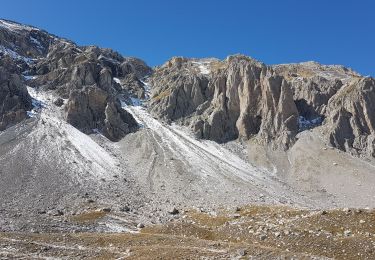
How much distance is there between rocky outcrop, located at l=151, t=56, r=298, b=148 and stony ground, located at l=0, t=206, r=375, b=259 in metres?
86.3

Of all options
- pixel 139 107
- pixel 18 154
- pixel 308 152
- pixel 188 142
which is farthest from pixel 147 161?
pixel 139 107

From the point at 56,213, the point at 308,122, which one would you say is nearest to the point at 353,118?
the point at 308,122

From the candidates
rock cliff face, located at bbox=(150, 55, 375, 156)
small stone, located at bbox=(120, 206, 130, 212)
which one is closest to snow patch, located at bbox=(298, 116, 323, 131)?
rock cliff face, located at bbox=(150, 55, 375, 156)

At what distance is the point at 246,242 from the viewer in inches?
1683

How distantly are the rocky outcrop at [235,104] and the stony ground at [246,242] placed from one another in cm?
8625

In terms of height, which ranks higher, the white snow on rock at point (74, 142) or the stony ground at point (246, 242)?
the white snow on rock at point (74, 142)

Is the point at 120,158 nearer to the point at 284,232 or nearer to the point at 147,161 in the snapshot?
the point at 147,161

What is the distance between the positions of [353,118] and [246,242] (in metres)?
106

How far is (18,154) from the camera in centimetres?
10212

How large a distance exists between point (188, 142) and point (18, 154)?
45452 millimetres

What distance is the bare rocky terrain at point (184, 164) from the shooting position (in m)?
41.4

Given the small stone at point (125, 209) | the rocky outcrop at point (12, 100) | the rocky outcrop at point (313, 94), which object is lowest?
the small stone at point (125, 209)

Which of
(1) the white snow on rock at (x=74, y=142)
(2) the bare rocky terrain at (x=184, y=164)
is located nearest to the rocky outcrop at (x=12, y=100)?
(2) the bare rocky terrain at (x=184, y=164)

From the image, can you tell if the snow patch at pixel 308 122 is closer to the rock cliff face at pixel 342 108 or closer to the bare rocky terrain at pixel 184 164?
the bare rocky terrain at pixel 184 164
